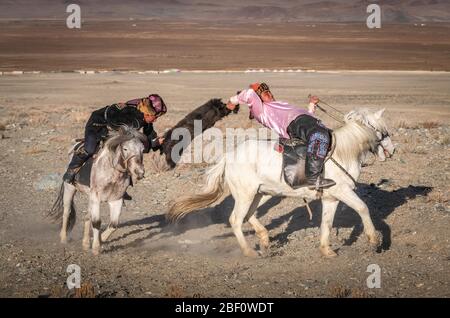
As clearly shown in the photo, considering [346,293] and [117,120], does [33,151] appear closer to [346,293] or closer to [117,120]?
[117,120]

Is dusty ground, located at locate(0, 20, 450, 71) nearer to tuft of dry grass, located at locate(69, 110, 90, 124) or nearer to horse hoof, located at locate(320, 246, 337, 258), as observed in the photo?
tuft of dry grass, located at locate(69, 110, 90, 124)

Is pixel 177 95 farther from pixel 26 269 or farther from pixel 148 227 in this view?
pixel 26 269

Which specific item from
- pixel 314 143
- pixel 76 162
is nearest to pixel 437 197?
pixel 314 143

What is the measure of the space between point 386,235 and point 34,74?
131 feet

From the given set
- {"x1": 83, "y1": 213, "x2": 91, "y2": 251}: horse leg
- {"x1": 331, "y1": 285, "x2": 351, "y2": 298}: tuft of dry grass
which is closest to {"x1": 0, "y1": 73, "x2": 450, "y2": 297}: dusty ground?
{"x1": 331, "y1": 285, "x2": 351, "y2": 298}: tuft of dry grass

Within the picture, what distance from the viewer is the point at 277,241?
10023mm

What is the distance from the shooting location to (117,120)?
9.02m

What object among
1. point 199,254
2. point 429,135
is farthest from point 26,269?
point 429,135

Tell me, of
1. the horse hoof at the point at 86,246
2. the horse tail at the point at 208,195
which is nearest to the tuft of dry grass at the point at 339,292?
the horse tail at the point at 208,195

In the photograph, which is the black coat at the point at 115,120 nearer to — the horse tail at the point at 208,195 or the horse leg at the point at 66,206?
the horse tail at the point at 208,195

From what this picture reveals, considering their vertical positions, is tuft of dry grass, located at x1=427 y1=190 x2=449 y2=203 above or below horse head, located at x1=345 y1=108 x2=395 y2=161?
below

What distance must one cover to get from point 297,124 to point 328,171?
2.47ft

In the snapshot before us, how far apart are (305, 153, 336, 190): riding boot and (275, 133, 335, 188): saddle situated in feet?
0.23

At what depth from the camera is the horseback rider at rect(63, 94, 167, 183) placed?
905 cm
